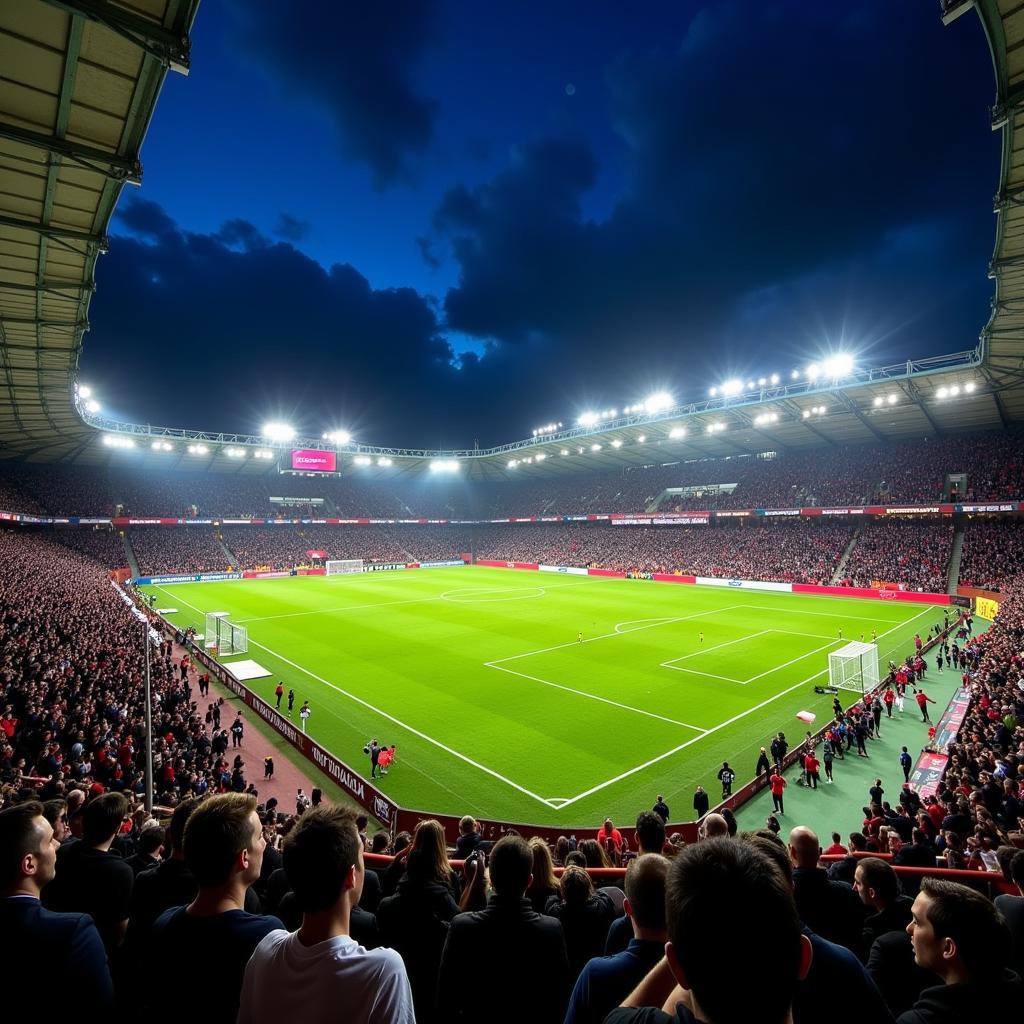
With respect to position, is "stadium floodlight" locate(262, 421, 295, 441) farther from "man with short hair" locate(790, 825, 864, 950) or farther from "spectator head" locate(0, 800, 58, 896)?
"man with short hair" locate(790, 825, 864, 950)

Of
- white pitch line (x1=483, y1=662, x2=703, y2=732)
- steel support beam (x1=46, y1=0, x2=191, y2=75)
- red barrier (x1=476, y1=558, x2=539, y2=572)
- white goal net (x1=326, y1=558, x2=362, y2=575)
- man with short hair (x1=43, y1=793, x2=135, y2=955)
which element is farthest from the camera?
red barrier (x1=476, y1=558, x2=539, y2=572)

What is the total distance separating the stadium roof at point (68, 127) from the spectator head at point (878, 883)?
52.0 ft

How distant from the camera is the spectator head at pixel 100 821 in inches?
173

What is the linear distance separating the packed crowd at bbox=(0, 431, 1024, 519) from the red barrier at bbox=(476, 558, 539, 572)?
1127 centimetres

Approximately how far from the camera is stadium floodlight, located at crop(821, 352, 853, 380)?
44.4m

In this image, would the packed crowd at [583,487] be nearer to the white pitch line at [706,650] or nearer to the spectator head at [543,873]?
the white pitch line at [706,650]

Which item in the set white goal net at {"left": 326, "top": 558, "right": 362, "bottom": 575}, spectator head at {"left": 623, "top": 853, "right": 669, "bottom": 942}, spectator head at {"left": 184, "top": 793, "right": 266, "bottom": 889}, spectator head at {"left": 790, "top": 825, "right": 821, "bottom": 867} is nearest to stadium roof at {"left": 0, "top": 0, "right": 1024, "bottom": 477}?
spectator head at {"left": 184, "top": 793, "right": 266, "bottom": 889}

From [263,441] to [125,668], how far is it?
5147 cm

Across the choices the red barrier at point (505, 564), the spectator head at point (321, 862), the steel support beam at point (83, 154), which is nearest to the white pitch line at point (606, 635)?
the steel support beam at point (83, 154)

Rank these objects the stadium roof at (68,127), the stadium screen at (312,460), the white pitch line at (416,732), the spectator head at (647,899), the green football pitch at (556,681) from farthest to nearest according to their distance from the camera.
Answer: the stadium screen at (312,460)
the green football pitch at (556,681)
the white pitch line at (416,732)
the stadium roof at (68,127)
the spectator head at (647,899)

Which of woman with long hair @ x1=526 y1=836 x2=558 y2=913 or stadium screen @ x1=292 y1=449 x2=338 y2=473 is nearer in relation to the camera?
woman with long hair @ x1=526 y1=836 x2=558 y2=913

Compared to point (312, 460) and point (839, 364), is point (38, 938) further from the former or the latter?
point (312, 460)

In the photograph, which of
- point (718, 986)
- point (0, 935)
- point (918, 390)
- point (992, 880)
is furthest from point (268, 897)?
point (918, 390)

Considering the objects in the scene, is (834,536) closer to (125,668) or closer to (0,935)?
(125,668)
